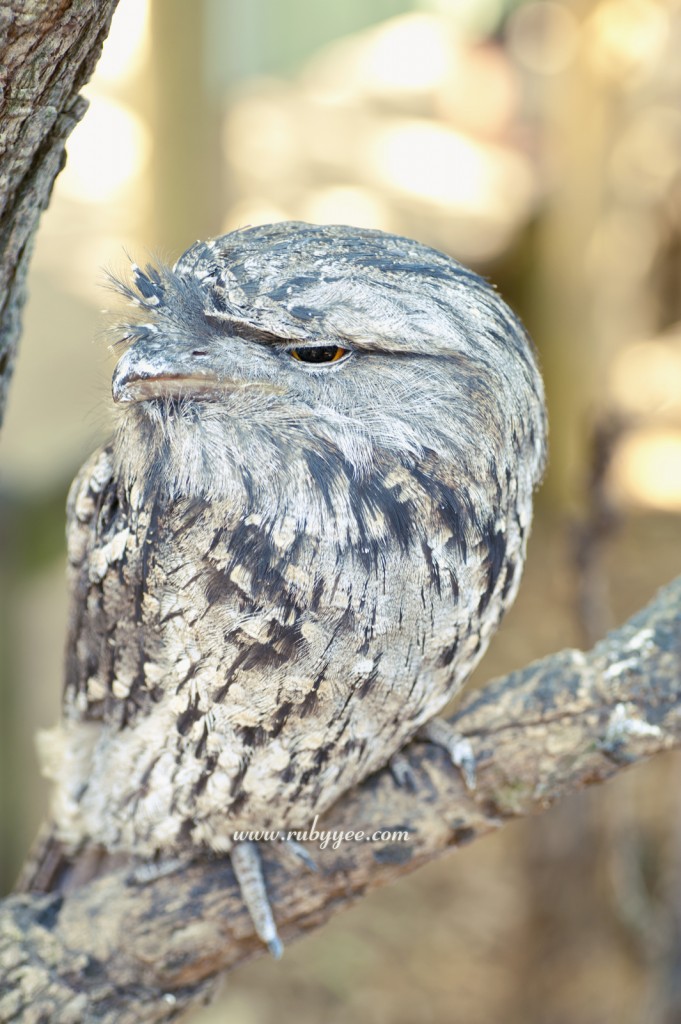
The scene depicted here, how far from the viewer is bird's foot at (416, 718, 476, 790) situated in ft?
6.10

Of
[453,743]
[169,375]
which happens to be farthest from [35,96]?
[453,743]

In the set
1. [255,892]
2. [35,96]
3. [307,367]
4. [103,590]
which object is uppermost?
[35,96]

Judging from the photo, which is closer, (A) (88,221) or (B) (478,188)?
(A) (88,221)

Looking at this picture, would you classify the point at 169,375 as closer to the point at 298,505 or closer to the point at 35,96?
the point at 298,505

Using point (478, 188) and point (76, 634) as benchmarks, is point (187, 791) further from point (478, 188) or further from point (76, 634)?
point (478, 188)

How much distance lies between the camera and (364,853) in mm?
1850

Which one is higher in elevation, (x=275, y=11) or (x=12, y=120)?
(x=275, y=11)

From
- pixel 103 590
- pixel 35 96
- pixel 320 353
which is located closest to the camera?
pixel 35 96

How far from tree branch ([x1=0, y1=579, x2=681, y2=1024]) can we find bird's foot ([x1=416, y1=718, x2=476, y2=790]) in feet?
0.06

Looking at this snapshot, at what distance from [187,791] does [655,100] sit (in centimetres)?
473

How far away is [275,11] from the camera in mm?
5570

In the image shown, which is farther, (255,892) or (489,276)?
(489,276)

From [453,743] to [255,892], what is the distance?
434 millimetres

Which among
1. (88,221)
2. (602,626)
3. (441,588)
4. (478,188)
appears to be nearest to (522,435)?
(441,588)
